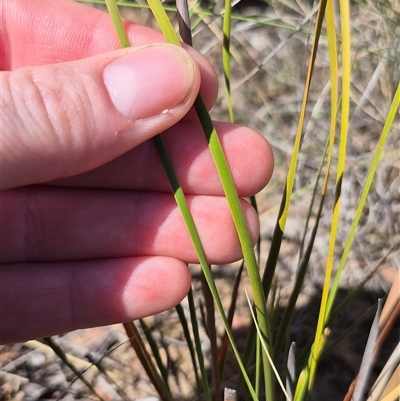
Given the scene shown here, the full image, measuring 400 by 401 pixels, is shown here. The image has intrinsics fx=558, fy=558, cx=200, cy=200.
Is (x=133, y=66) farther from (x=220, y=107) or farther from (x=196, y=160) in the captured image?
(x=220, y=107)

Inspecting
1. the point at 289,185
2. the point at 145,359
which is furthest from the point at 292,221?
the point at 289,185

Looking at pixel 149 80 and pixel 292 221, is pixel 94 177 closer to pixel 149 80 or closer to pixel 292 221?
pixel 149 80

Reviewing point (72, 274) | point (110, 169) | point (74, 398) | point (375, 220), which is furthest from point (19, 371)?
point (375, 220)

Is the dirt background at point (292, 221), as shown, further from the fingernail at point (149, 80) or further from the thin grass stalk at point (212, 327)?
the fingernail at point (149, 80)

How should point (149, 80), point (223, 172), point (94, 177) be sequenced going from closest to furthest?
point (223, 172), point (149, 80), point (94, 177)

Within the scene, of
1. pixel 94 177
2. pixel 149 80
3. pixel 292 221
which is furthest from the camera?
pixel 292 221

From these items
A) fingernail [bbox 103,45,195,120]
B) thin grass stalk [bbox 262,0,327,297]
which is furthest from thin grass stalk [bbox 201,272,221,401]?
fingernail [bbox 103,45,195,120]

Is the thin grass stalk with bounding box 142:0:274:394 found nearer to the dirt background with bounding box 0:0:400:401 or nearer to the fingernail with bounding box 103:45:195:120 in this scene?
the fingernail with bounding box 103:45:195:120

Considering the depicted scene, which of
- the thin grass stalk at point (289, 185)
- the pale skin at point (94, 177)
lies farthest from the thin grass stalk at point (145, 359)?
the thin grass stalk at point (289, 185)
